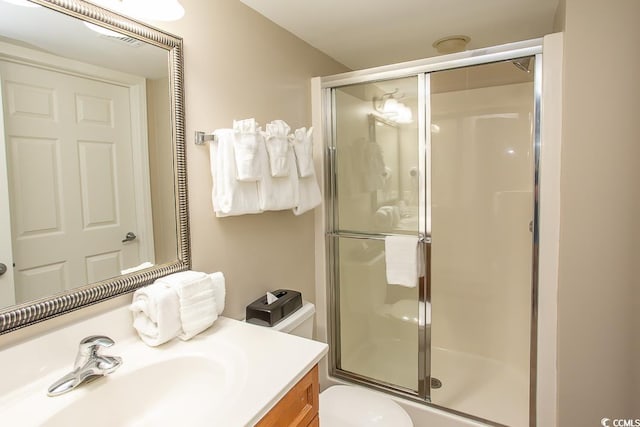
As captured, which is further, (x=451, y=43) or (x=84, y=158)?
(x=451, y=43)

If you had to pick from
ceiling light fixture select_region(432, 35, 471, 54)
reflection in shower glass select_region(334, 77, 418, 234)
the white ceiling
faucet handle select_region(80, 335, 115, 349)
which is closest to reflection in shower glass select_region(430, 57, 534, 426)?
ceiling light fixture select_region(432, 35, 471, 54)

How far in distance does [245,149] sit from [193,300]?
0.59 metres

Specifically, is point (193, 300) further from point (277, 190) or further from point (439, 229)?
point (439, 229)

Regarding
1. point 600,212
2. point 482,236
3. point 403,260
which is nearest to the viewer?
point 600,212

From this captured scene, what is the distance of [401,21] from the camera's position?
183 centimetres

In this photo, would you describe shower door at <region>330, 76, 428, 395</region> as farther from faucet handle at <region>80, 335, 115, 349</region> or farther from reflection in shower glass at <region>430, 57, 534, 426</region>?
faucet handle at <region>80, 335, 115, 349</region>

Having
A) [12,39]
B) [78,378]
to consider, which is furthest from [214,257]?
[12,39]

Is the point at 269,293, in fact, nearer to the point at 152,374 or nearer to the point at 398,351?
the point at 152,374

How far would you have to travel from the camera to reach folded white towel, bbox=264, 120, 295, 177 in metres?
1.56

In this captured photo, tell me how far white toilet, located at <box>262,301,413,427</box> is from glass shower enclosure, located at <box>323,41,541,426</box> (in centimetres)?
46

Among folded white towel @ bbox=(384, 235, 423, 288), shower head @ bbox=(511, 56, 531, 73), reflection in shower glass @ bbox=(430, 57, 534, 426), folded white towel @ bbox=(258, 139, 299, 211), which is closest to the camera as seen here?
folded white towel @ bbox=(258, 139, 299, 211)

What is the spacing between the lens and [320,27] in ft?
6.15

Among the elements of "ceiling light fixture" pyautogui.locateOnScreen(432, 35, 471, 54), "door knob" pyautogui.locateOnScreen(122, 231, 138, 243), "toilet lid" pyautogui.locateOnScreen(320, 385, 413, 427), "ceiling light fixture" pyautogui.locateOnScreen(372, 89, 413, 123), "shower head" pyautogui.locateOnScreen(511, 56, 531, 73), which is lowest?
"toilet lid" pyautogui.locateOnScreen(320, 385, 413, 427)

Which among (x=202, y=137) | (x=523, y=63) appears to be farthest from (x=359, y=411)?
(x=523, y=63)
